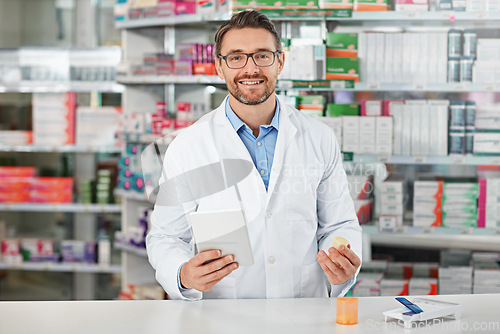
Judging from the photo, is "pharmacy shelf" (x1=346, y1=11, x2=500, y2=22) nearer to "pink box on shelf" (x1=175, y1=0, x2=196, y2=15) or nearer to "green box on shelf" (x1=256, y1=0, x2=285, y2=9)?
"green box on shelf" (x1=256, y1=0, x2=285, y2=9)

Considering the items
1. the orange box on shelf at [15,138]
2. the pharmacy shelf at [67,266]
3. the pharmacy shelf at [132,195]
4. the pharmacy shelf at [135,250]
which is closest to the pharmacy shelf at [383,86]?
the pharmacy shelf at [132,195]

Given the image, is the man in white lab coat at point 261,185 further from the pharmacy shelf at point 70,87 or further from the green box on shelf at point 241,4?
the pharmacy shelf at point 70,87

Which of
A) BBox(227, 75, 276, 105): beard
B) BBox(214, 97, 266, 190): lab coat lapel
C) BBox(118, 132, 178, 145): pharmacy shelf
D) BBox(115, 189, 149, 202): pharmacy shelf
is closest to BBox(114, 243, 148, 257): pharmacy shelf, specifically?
BBox(115, 189, 149, 202): pharmacy shelf

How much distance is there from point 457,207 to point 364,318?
1899 millimetres

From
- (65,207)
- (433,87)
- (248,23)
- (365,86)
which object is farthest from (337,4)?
(65,207)

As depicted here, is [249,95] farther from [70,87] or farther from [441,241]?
[70,87]

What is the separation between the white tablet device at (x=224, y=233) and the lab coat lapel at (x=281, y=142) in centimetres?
38

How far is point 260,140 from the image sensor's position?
220 centimetres

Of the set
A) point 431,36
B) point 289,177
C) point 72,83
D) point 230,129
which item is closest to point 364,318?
point 289,177

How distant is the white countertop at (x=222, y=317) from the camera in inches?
61.2

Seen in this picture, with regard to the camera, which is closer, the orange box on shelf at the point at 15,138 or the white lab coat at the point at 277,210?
the white lab coat at the point at 277,210

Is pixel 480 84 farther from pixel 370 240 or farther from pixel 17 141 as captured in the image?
pixel 17 141

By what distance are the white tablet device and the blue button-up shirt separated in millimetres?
498

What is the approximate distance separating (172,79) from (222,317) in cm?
232
